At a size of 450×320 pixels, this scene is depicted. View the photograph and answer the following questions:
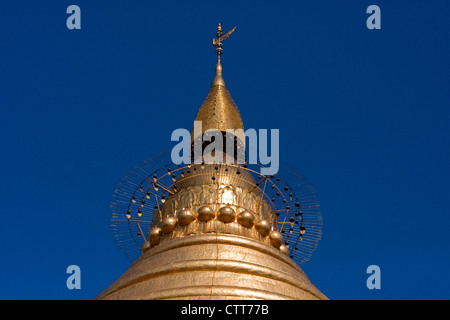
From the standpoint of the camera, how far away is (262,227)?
15844mm

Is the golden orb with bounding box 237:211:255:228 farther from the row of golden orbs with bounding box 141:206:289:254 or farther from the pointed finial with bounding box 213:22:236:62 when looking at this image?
the pointed finial with bounding box 213:22:236:62

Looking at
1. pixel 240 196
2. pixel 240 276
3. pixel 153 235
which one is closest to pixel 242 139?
pixel 240 196

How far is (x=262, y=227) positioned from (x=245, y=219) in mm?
460

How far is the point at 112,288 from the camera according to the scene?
1458 centimetres

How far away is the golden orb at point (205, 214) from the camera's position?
15.5 meters

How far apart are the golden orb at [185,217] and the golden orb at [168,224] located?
148 millimetres

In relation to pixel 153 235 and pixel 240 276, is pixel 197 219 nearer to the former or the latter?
pixel 153 235

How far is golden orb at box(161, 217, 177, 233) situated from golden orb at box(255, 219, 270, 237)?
1721mm

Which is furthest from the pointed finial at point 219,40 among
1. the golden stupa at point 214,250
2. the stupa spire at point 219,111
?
the golden stupa at point 214,250

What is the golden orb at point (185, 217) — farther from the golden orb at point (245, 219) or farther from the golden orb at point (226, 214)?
the golden orb at point (245, 219)

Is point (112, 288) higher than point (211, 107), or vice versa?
point (211, 107)

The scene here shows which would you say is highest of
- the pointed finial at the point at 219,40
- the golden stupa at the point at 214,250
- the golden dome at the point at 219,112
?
the pointed finial at the point at 219,40

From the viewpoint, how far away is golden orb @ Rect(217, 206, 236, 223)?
15.5 meters
